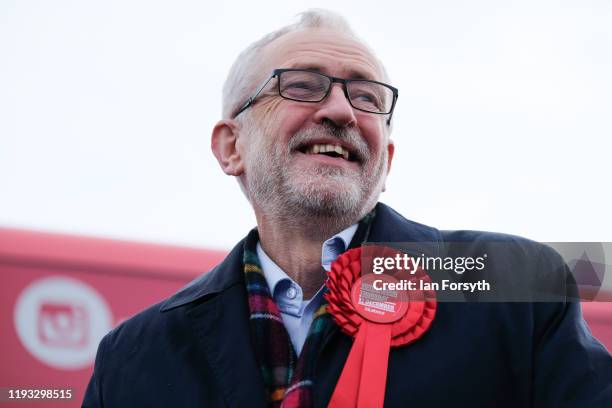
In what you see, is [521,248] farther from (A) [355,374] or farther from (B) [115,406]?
(B) [115,406]

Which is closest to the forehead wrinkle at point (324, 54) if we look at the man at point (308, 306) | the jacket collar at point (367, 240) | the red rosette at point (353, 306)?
the man at point (308, 306)

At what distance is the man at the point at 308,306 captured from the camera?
4.42 ft

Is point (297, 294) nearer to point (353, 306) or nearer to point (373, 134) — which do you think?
point (353, 306)

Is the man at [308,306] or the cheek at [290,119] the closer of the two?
the man at [308,306]

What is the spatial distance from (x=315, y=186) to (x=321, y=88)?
289mm

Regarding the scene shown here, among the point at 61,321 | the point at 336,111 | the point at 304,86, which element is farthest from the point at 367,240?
the point at 61,321

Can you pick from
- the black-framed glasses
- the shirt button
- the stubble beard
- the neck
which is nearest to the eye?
the black-framed glasses

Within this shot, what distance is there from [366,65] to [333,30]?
0.18 m

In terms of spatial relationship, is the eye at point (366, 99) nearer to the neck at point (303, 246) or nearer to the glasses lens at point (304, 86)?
the glasses lens at point (304, 86)

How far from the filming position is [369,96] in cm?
179

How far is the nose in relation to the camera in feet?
5.49

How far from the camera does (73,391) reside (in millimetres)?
3088

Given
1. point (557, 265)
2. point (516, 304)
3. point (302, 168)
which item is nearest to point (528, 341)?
point (516, 304)

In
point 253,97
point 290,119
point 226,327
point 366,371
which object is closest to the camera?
point 366,371
